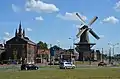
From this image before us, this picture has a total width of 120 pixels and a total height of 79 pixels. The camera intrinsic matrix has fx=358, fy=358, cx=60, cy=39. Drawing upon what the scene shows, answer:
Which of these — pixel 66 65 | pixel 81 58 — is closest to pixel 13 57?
pixel 81 58

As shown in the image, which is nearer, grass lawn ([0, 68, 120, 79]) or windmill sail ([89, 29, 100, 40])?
grass lawn ([0, 68, 120, 79])

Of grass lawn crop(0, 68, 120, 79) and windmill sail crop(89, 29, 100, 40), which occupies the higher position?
windmill sail crop(89, 29, 100, 40)

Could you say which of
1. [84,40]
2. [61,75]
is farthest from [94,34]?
[61,75]

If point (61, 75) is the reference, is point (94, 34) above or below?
above

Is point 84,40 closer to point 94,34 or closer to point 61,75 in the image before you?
point 94,34

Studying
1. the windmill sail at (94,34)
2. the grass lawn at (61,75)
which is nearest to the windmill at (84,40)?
the windmill sail at (94,34)

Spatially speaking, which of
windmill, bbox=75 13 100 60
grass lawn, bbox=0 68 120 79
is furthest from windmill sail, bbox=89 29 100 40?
grass lawn, bbox=0 68 120 79

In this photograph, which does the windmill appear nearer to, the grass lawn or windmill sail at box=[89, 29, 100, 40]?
windmill sail at box=[89, 29, 100, 40]

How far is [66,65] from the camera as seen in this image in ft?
311

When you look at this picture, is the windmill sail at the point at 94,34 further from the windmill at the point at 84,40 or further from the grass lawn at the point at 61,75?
the grass lawn at the point at 61,75

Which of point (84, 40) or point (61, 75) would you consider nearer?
point (61, 75)

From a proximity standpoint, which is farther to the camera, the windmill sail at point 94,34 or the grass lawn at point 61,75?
the windmill sail at point 94,34

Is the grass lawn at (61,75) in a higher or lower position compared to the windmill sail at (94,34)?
lower

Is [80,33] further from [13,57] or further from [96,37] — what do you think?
[13,57]
